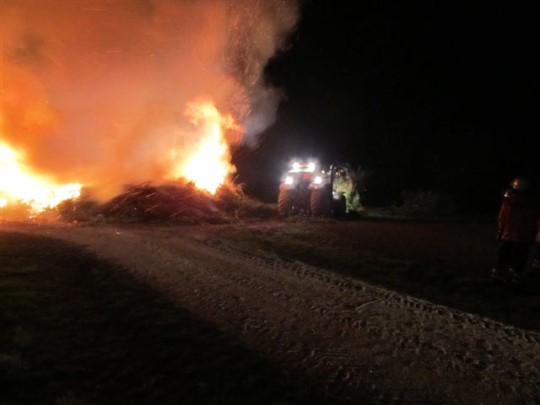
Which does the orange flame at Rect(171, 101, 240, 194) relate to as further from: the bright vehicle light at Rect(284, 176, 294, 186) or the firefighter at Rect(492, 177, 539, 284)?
the firefighter at Rect(492, 177, 539, 284)

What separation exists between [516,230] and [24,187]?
16824 millimetres

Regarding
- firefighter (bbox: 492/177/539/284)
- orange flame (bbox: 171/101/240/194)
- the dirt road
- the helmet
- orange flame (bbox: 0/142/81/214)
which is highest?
orange flame (bbox: 171/101/240/194)

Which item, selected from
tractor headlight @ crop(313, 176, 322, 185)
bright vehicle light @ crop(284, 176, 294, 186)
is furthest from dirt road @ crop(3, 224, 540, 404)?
bright vehicle light @ crop(284, 176, 294, 186)

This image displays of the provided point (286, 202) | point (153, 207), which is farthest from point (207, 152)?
point (153, 207)

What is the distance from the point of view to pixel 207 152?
21828mm

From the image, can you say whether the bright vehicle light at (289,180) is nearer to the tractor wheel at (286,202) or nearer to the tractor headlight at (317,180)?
the tractor wheel at (286,202)

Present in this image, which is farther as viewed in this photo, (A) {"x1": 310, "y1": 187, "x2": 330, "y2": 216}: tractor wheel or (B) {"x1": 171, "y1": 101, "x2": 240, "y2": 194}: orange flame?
(B) {"x1": 171, "y1": 101, "x2": 240, "y2": 194}: orange flame

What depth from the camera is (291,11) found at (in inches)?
961

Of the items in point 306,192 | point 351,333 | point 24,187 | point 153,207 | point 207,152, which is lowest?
point 351,333

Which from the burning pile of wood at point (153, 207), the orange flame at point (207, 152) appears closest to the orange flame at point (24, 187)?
the burning pile of wood at point (153, 207)

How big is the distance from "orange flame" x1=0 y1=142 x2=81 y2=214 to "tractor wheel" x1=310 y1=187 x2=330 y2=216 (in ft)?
30.4

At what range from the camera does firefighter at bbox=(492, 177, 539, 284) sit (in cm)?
944

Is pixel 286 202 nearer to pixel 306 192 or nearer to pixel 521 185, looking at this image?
pixel 306 192

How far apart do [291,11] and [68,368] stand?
22.6 metres
